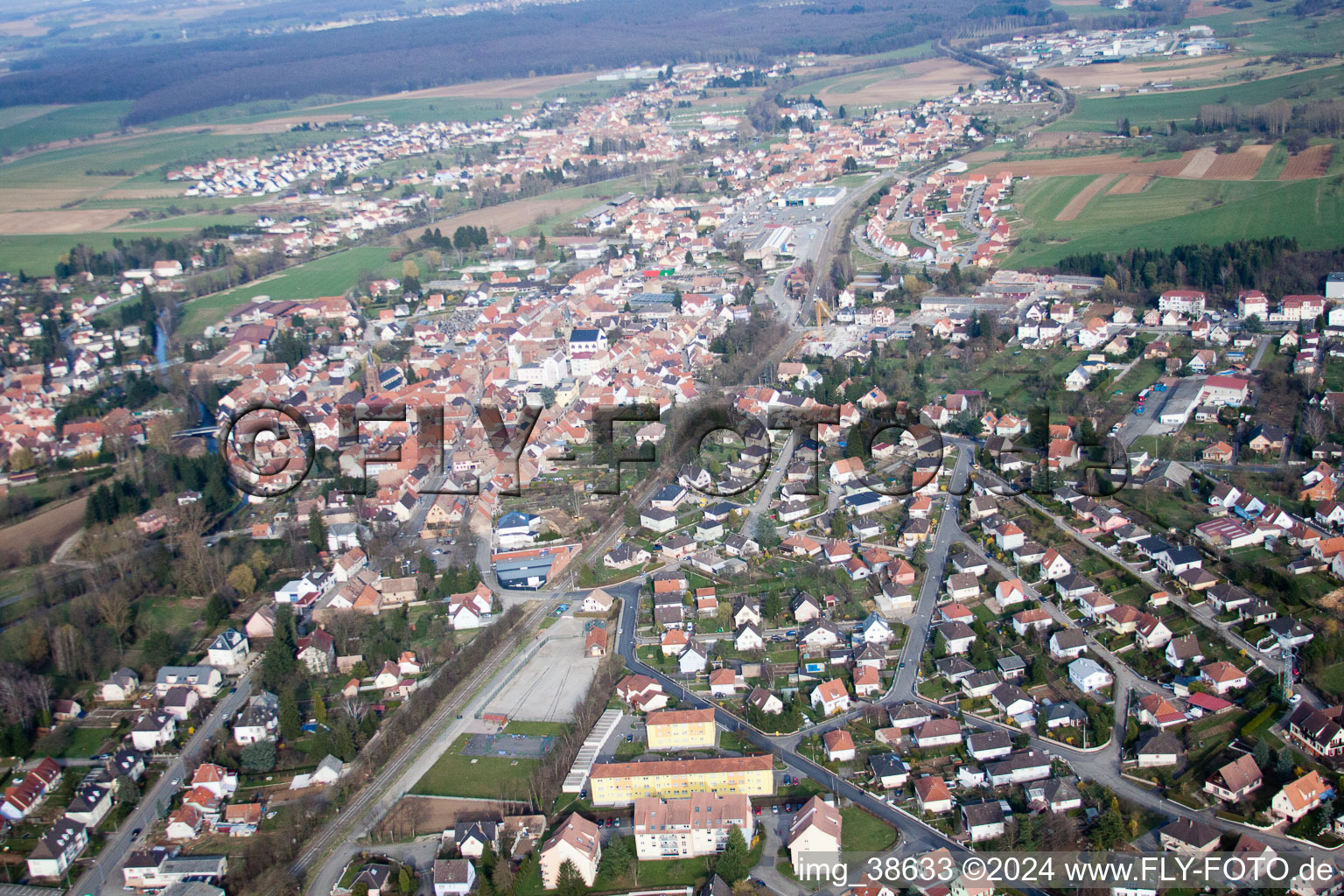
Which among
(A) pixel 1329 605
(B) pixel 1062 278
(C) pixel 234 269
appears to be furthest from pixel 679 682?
(C) pixel 234 269

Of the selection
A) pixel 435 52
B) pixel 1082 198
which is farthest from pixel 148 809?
pixel 435 52

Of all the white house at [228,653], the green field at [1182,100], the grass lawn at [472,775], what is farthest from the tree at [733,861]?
the green field at [1182,100]

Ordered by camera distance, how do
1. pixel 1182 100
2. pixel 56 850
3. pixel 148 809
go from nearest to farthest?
pixel 56 850, pixel 148 809, pixel 1182 100

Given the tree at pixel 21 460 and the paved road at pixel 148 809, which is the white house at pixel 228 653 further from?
the tree at pixel 21 460

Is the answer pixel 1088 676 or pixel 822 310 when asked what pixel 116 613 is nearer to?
pixel 1088 676

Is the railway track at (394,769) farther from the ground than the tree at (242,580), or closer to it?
closer to it
